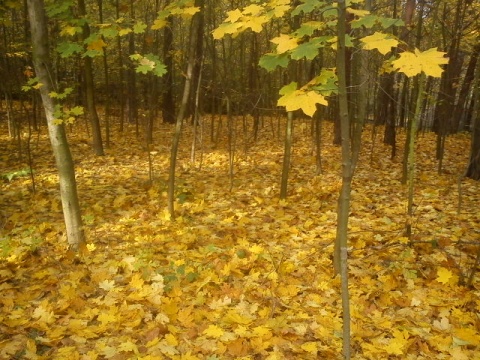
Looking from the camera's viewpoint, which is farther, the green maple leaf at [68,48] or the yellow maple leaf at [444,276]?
the yellow maple leaf at [444,276]

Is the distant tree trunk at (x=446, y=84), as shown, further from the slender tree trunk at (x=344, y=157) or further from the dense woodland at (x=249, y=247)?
the slender tree trunk at (x=344, y=157)

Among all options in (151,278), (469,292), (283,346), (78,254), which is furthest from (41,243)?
(469,292)

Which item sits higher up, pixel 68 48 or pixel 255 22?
pixel 68 48

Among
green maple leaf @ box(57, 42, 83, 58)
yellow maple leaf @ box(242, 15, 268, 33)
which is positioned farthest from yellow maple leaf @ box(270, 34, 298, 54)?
green maple leaf @ box(57, 42, 83, 58)

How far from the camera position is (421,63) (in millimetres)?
1905

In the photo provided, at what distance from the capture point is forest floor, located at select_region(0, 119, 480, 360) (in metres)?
3.02

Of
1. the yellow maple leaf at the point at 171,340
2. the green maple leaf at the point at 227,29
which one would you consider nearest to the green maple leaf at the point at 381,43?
the green maple leaf at the point at 227,29

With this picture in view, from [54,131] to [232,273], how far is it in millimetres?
2496

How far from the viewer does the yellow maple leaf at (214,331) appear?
3.08 m

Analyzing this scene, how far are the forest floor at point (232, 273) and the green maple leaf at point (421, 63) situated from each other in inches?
86.7

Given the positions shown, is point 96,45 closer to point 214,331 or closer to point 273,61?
point 273,61

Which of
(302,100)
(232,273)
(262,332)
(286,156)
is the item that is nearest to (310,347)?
(262,332)

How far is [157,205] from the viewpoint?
6.23m

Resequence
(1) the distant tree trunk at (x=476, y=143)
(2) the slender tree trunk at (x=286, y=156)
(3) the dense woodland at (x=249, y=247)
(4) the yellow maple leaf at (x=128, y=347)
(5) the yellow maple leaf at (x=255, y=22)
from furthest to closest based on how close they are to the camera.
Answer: (1) the distant tree trunk at (x=476, y=143) < (2) the slender tree trunk at (x=286, y=156) < (4) the yellow maple leaf at (x=128, y=347) < (3) the dense woodland at (x=249, y=247) < (5) the yellow maple leaf at (x=255, y=22)
